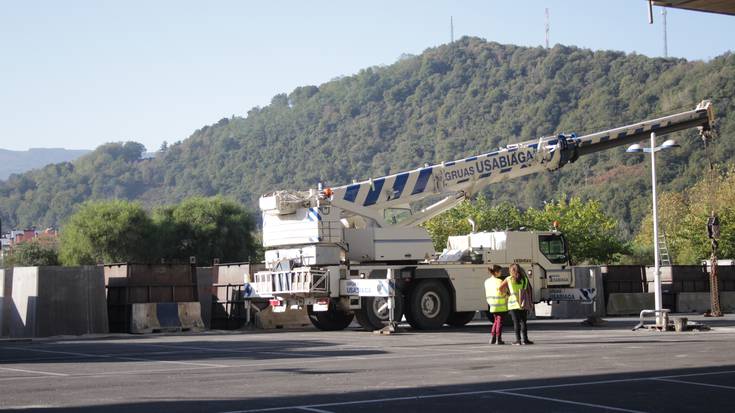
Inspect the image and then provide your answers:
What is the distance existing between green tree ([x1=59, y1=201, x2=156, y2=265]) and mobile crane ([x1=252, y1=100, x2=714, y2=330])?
54999mm

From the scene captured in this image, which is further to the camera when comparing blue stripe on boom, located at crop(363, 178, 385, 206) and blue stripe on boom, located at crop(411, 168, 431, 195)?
blue stripe on boom, located at crop(411, 168, 431, 195)

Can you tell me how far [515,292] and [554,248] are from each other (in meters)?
9.77

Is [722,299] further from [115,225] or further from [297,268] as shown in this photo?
[115,225]

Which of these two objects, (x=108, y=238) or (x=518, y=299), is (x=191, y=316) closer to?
(x=518, y=299)

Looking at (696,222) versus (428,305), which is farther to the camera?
(696,222)

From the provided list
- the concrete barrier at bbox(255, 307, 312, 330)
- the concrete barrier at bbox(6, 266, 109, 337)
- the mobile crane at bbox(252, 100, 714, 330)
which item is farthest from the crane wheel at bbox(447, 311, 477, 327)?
the concrete barrier at bbox(6, 266, 109, 337)

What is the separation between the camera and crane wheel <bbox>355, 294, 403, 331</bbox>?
25.6m

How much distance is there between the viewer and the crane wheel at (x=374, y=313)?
25.6 m

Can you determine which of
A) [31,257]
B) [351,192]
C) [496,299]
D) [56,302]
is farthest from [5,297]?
[31,257]

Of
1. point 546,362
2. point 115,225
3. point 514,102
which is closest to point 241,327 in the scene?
point 546,362

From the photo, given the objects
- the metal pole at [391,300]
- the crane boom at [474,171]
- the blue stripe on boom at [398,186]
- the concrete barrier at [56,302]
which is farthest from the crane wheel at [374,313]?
the concrete barrier at [56,302]

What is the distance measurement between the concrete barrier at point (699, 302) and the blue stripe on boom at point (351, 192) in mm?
18332

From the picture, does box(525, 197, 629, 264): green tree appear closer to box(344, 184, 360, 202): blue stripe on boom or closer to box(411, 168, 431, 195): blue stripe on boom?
box(411, 168, 431, 195): blue stripe on boom

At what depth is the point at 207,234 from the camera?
81.1 meters
